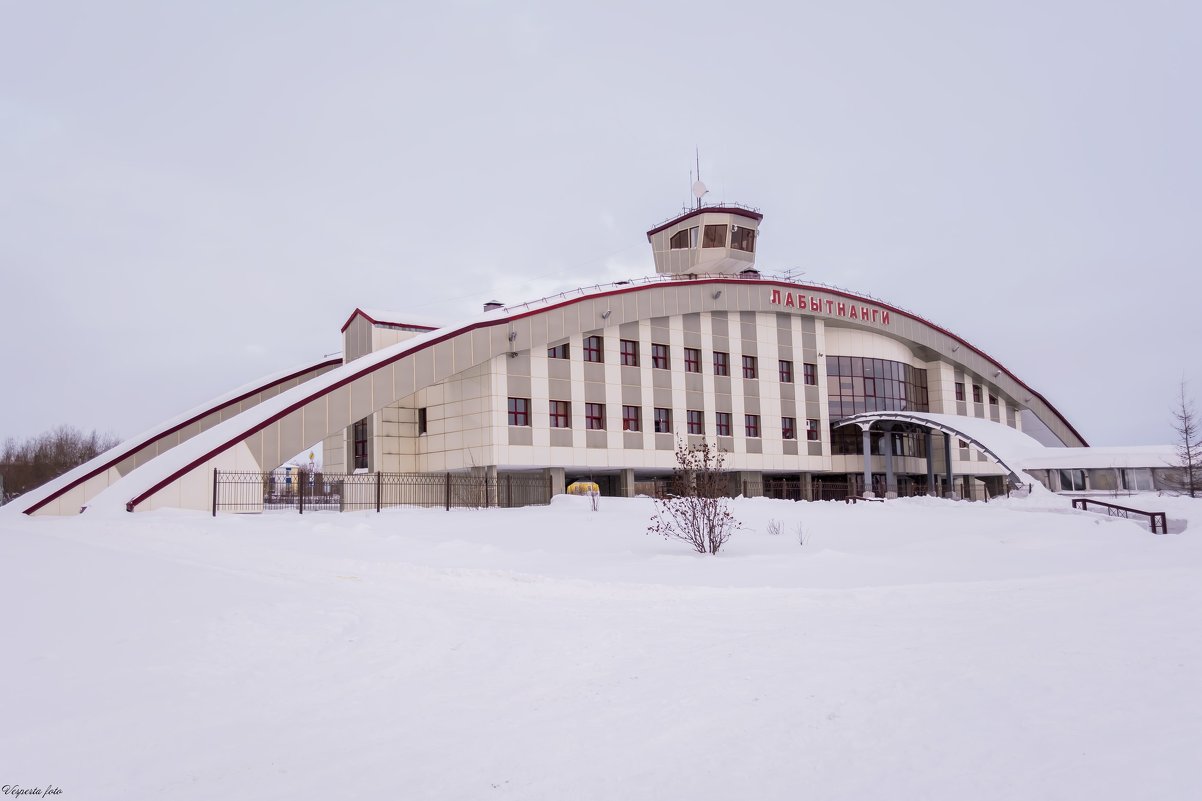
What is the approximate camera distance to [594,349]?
46062 millimetres

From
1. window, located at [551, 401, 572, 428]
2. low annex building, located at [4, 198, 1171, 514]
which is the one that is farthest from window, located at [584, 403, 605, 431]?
window, located at [551, 401, 572, 428]

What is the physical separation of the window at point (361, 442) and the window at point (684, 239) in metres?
25.3

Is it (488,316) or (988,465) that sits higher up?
(488,316)

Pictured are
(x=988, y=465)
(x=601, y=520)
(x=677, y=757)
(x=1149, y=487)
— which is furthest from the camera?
(x=988, y=465)

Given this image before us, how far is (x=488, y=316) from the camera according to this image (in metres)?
42.3

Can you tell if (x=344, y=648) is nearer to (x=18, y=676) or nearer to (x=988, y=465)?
(x=18, y=676)

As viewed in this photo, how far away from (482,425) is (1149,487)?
1458 inches

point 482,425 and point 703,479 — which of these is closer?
point 703,479

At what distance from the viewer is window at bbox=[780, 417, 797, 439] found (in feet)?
174

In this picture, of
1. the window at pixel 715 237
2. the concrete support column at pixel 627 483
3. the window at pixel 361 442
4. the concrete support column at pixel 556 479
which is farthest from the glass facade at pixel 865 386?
the window at pixel 361 442

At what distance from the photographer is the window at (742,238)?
56.7 meters

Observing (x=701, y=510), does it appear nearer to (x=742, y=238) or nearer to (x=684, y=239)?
(x=684, y=239)

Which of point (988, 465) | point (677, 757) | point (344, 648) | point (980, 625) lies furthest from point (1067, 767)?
point (988, 465)

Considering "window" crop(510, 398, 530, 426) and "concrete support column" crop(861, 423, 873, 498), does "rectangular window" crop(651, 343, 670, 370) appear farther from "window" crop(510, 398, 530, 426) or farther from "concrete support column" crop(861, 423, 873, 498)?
"concrete support column" crop(861, 423, 873, 498)
